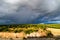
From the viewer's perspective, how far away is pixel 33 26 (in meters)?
4.18

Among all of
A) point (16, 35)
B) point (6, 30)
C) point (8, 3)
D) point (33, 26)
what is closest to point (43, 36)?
point (33, 26)

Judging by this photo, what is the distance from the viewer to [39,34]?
411 cm

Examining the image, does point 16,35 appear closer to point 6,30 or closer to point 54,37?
point 6,30

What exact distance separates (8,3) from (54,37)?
1.71 metres

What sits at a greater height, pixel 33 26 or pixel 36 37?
pixel 33 26

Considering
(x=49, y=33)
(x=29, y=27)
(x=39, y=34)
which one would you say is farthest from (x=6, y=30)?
(x=49, y=33)

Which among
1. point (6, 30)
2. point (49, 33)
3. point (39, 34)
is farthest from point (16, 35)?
point (49, 33)

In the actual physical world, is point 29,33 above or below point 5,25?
below

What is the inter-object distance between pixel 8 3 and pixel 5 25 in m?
0.67

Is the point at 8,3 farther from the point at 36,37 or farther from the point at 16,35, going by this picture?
the point at 36,37

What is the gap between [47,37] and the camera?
410 cm

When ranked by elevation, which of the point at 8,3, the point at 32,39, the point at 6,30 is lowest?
the point at 32,39

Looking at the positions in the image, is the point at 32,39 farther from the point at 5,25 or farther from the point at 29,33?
the point at 5,25

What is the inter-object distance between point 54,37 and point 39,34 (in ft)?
1.46
